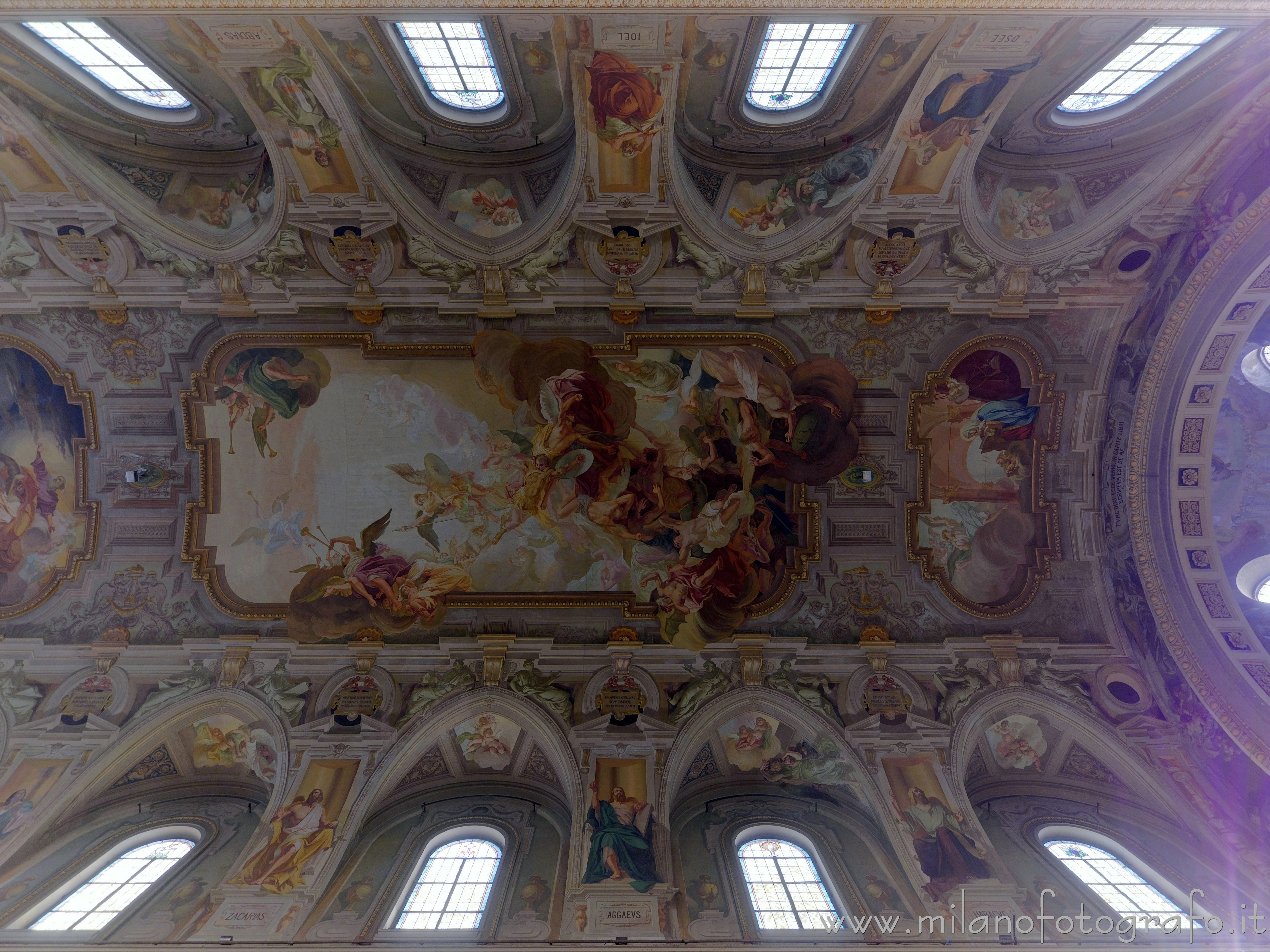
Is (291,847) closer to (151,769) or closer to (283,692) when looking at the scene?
(283,692)

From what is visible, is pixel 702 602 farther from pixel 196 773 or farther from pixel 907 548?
pixel 196 773

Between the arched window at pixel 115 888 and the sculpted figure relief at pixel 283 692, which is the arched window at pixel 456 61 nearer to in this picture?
the sculpted figure relief at pixel 283 692

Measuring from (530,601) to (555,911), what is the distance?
4.99m

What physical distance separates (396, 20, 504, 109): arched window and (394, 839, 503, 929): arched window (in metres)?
11.8

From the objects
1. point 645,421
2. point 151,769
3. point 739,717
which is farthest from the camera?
point 645,421

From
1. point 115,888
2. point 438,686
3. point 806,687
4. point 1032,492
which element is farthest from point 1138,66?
point 115,888

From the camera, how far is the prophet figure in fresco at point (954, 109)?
952cm

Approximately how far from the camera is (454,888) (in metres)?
10.3

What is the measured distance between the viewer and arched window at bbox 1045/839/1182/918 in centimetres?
955

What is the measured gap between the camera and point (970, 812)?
1053 cm

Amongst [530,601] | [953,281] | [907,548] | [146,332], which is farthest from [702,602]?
[146,332]

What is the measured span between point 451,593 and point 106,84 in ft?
31.0

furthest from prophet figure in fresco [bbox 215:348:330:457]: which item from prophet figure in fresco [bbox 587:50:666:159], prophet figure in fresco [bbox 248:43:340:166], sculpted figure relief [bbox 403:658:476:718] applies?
prophet figure in fresco [bbox 587:50:666:159]

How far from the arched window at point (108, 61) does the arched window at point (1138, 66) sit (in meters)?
13.5
